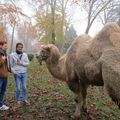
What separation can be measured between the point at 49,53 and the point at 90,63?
2872 mm

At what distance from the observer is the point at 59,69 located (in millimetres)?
8992

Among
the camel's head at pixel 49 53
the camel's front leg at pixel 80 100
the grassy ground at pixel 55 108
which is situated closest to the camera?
the grassy ground at pixel 55 108

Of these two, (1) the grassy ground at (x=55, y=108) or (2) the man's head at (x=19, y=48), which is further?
(2) the man's head at (x=19, y=48)

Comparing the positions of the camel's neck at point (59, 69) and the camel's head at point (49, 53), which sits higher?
the camel's head at point (49, 53)

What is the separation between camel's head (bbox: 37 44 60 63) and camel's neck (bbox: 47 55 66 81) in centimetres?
14

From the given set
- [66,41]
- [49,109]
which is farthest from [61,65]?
[66,41]

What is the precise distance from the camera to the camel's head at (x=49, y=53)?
9180mm

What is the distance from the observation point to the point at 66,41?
45719mm

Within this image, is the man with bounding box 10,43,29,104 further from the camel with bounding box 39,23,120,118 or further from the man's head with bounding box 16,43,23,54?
the camel with bounding box 39,23,120,118

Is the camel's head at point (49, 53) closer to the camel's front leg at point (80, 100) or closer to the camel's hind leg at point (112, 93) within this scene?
the camel's front leg at point (80, 100)

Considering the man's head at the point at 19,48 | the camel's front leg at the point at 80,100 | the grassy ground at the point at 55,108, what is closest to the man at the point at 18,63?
the man's head at the point at 19,48

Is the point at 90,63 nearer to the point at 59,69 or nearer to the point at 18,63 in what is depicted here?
the point at 59,69

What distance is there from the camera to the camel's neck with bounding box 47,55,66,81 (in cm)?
882

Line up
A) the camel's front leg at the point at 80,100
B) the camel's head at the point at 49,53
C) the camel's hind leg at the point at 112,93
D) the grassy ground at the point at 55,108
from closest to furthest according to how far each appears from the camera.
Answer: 1. the camel's hind leg at the point at 112,93
2. the grassy ground at the point at 55,108
3. the camel's front leg at the point at 80,100
4. the camel's head at the point at 49,53
